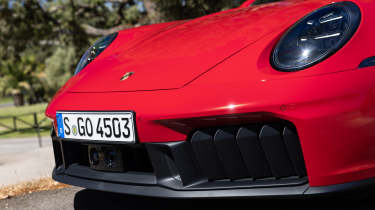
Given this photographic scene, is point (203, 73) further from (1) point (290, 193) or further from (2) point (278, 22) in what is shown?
(1) point (290, 193)

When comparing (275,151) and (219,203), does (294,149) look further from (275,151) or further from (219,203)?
(219,203)

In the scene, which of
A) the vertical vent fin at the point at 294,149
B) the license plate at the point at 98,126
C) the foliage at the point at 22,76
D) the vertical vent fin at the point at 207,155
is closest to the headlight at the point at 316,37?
the vertical vent fin at the point at 294,149

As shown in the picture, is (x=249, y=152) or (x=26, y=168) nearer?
(x=249, y=152)

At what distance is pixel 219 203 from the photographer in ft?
7.45

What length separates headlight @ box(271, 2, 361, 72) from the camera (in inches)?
65.1

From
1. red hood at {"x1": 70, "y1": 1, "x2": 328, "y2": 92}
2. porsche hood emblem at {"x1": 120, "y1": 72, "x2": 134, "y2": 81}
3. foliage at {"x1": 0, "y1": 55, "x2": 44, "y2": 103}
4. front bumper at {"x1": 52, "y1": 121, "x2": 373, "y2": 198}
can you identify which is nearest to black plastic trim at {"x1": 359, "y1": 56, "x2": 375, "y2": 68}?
front bumper at {"x1": 52, "y1": 121, "x2": 373, "y2": 198}

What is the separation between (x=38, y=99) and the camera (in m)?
40.2

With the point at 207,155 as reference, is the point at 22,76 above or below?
below

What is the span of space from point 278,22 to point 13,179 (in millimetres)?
2688

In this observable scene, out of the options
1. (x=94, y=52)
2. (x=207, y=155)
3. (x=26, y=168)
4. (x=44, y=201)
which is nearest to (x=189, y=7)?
(x=26, y=168)

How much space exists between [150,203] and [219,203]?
0.41 metres

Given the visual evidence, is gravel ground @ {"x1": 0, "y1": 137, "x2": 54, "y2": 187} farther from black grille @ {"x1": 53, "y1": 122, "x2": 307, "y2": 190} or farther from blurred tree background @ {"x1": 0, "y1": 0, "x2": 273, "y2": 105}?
blurred tree background @ {"x1": 0, "y1": 0, "x2": 273, "y2": 105}

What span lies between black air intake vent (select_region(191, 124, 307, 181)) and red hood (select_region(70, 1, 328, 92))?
290 mm

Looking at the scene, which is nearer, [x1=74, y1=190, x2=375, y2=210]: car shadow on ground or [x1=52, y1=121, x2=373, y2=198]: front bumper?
[x1=52, y1=121, x2=373, y2=198]: front bumper
